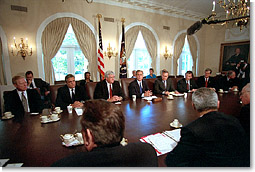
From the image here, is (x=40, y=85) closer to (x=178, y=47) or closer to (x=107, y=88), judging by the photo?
(x=107, y=88)

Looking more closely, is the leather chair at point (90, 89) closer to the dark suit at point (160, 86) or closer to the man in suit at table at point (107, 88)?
the man in suit at table at point (107, 88)

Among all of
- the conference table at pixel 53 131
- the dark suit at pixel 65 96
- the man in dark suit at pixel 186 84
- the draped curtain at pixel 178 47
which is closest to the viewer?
the conference table at pixel 53 131

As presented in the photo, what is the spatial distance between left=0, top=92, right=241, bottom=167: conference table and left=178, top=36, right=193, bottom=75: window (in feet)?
21.1

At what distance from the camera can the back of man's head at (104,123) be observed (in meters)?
0.73

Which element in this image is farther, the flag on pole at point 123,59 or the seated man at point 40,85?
the flag on pole at point 123,59

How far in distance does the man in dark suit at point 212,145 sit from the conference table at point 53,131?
16cm

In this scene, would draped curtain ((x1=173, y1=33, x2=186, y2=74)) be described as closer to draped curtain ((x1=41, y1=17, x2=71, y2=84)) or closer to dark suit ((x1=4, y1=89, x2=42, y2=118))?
draped curtain ((x1=41, y1=17, x2=71, y2=84))

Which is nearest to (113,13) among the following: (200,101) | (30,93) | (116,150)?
(30,93)

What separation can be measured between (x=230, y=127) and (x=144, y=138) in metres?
0.67

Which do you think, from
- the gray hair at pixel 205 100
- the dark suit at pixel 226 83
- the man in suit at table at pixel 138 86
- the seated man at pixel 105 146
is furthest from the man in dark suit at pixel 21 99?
the dark suit at pixel 226 83

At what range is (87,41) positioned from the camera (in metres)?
5.54

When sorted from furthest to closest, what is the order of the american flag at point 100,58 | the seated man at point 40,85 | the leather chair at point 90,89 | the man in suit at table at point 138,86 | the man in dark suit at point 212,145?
1. the american flag at point 100,58
2. the seated man at point 40,85
3. the man in suit at table at point 138,86
4. the leather chair at point 90,89
5. the man in dark suit at point 212,145

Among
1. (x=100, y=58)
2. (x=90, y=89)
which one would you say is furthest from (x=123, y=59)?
(x=90, y=89)

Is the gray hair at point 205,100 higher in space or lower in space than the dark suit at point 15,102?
higher
